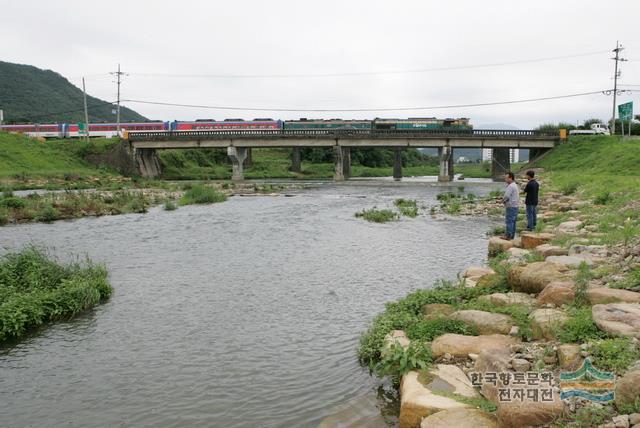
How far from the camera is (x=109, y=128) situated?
288ft

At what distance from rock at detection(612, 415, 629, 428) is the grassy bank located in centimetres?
1174

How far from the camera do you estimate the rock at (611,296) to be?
8703 millimetres

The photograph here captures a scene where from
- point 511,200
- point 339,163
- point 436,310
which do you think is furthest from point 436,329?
point 339,163

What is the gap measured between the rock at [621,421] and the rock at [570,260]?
6867mm

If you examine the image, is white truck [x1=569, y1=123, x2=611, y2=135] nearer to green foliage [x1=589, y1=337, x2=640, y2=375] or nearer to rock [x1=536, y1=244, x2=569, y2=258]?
rock [x1=536, y1=244, x2=569, y2=258]

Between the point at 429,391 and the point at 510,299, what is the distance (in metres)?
4.28

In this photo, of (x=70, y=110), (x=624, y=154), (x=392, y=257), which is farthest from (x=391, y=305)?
(x=70, y=110)

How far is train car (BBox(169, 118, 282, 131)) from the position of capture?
282 ft

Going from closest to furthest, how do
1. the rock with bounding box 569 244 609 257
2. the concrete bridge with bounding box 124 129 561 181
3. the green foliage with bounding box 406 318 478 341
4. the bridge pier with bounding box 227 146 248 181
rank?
the green foliage with bounding box 406 318 478 341, the rock with bounding box 569 244 609 257, the concrete bridge with bounding box 124 129 561 181, the bridge pier with bounding box 227 146 248 181

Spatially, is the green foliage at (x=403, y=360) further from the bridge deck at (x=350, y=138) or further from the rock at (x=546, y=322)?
the bridge deck at (x=350, y=138)

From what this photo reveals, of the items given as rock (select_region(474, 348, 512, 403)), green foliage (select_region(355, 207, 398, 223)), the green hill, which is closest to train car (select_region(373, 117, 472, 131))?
green foliage (select_region(355, 207, 398, 223))

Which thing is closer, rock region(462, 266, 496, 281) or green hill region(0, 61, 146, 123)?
rock region(462, 266, 496, 281)

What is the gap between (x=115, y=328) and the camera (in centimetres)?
1210

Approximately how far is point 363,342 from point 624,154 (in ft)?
147
